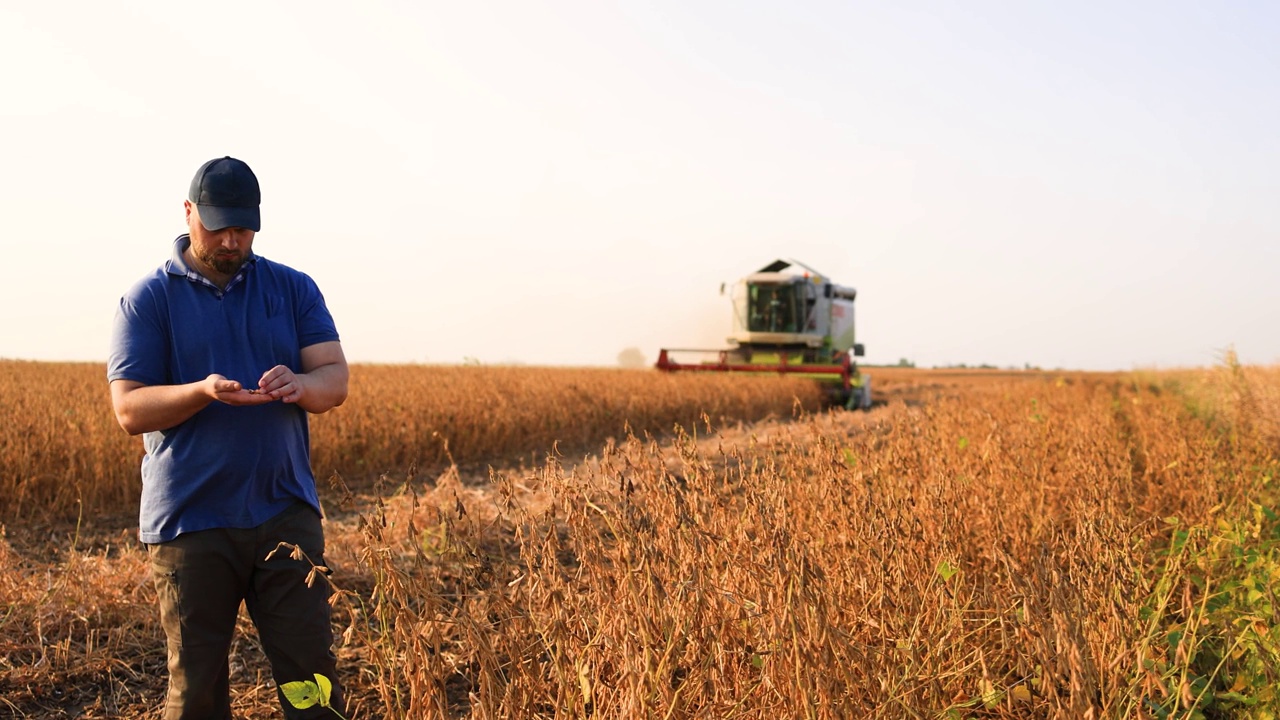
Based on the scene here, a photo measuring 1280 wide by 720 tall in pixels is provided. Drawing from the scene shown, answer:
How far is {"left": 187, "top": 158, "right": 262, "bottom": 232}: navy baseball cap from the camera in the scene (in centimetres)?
254

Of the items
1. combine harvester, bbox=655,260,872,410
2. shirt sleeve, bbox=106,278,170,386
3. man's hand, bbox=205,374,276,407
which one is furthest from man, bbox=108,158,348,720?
combine harvester, bbox=655,260,872,410

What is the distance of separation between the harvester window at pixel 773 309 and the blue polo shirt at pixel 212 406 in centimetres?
1663

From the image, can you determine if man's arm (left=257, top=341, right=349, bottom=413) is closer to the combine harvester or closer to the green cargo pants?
the green cargo pants

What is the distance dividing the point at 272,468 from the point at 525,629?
0.88 m

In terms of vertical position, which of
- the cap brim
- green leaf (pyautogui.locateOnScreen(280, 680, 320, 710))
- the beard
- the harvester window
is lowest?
green leaf (pyautogui.locateOnScreen(280, 680, 320, 710))

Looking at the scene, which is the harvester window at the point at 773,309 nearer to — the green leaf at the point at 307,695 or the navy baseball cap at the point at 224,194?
the navy baseball cap at the point at 224,194

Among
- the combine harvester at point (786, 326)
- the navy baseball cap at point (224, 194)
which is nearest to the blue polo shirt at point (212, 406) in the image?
the navy baseball cap at point (224, 194)

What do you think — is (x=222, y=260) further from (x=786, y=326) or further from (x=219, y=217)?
(x=786, y=326)

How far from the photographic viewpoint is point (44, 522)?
724 cm

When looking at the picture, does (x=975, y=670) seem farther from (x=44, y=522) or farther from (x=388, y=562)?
(x=44, y=522)

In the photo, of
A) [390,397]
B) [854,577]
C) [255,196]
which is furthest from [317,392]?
[390,397]

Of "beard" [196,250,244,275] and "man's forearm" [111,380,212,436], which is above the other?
"beard" [196,250,244,275]

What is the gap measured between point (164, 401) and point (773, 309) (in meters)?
17.1

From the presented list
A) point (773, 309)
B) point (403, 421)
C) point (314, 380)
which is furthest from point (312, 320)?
point (773, 309)
